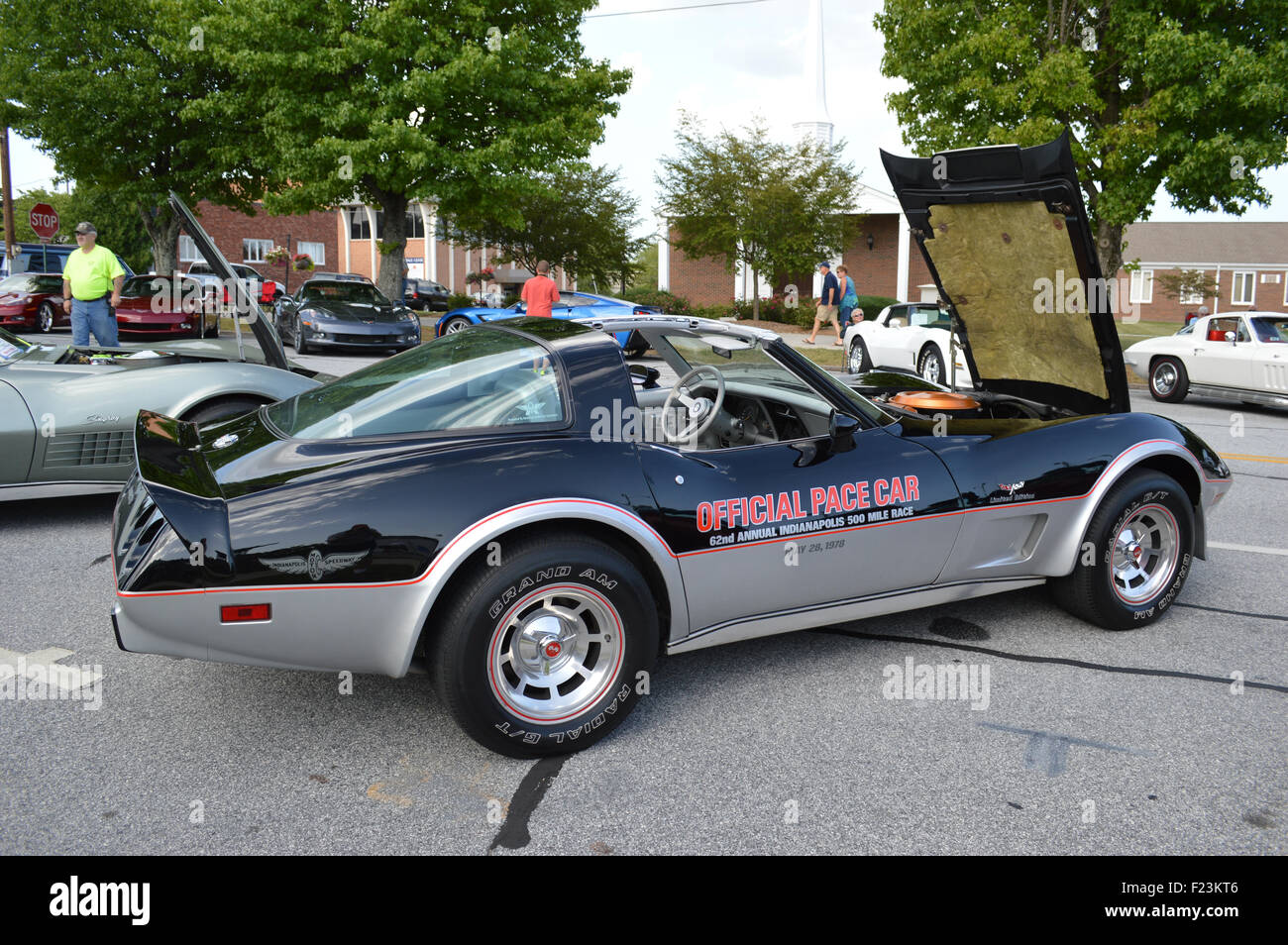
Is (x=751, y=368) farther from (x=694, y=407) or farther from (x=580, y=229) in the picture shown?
(x=580, y=229)

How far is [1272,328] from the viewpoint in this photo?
13000 mm

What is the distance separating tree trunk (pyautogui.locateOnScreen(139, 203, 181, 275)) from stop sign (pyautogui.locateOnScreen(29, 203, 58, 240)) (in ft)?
12.8

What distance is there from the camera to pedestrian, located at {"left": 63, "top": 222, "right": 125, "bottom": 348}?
9.66m

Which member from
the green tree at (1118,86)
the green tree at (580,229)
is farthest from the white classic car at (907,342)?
the green tree at (580,229)

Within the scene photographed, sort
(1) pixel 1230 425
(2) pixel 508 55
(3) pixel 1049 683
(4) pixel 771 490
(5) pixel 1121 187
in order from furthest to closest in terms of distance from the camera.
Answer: (2) pixel 508 55, (5) pixel 1121 187, (1) pixel 1230 425, (3) pixel 1049 683, (4) pixel 771 490

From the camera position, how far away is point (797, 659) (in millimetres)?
3865

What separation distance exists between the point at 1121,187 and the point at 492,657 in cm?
1816

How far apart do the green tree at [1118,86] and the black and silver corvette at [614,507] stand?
1480 centimetres

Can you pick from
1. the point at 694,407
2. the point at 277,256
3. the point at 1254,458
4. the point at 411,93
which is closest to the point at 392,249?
the point at 411,93

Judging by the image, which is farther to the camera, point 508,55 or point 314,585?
point 508,55

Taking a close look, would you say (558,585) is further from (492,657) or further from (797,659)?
(797,659)

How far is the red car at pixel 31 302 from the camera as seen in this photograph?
65.5 feet

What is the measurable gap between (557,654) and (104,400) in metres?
3.60
